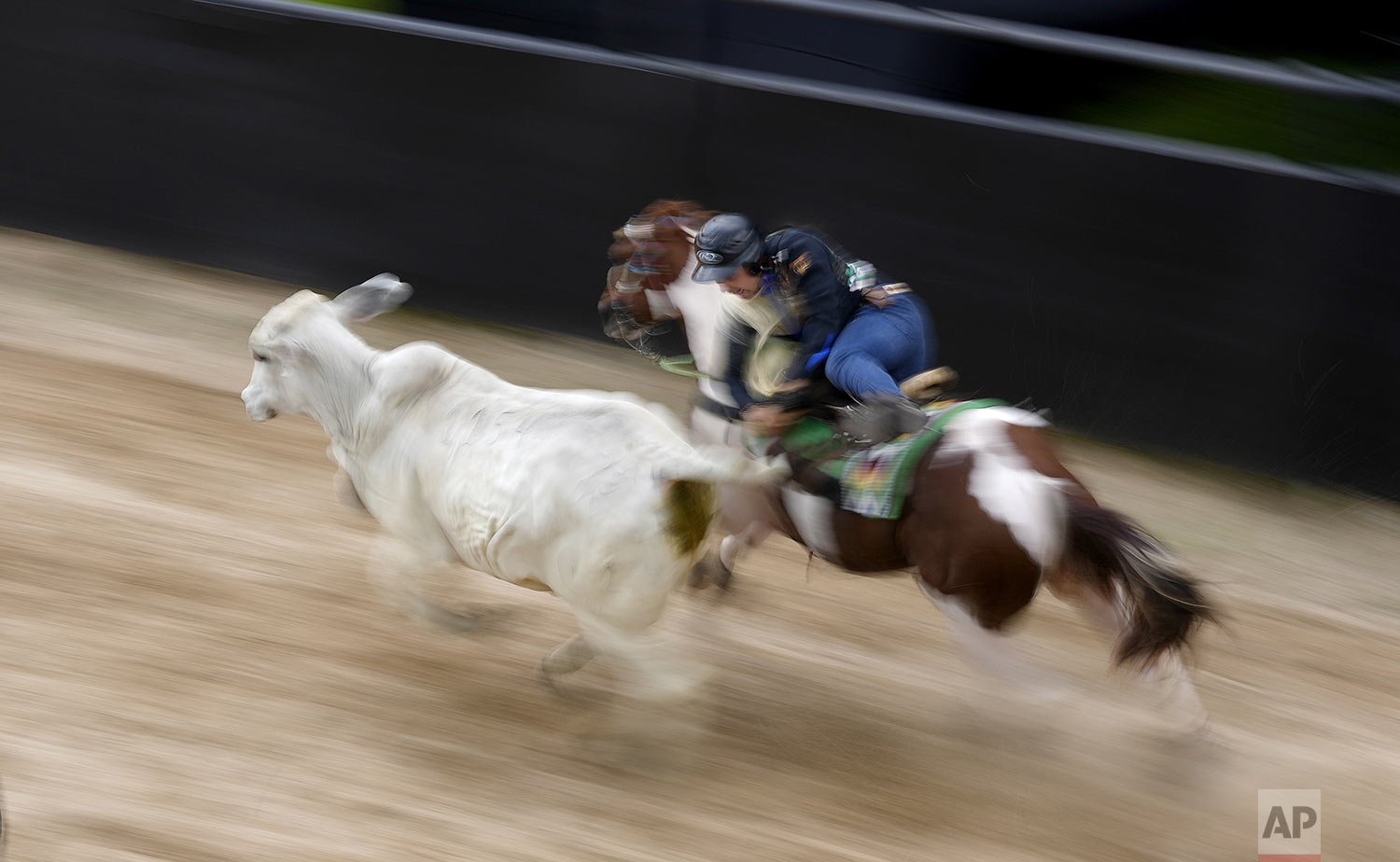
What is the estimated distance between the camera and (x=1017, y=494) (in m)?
3.53

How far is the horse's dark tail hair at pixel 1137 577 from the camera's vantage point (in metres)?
3.53

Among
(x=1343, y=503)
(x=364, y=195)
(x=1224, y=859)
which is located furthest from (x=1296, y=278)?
(x=364, y=195)

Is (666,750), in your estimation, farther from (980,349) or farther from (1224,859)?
(980,349)

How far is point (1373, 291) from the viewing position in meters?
5.63

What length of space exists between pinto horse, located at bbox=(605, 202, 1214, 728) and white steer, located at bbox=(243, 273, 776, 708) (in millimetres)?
491

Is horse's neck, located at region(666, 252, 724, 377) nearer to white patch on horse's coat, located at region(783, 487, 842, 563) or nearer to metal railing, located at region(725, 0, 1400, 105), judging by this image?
white patch on horse's coat, located at region(783, 487, 842, 563)

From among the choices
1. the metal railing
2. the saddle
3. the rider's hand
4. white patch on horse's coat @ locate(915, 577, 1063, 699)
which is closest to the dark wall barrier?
the metal railing

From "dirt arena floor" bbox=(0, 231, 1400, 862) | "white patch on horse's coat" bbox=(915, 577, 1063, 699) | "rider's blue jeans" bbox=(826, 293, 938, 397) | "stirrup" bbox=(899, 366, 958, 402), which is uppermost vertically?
"rider's blue jeans" bbox=(826, 293, 938, 397)

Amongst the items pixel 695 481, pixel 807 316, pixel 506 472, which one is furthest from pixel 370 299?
pixel 807 316

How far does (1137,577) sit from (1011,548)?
0.36 metres

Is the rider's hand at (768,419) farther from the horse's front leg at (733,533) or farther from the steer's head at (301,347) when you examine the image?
the steer's head at (301,347)

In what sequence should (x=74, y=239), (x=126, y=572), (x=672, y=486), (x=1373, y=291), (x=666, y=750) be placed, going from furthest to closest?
(x=74, y=239) < (x=1373, y=291) < (x=126, y=572) < (x=666, y=750) < (x=672, y=486)

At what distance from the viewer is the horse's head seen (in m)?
4.10

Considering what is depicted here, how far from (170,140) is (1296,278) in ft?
19.3
